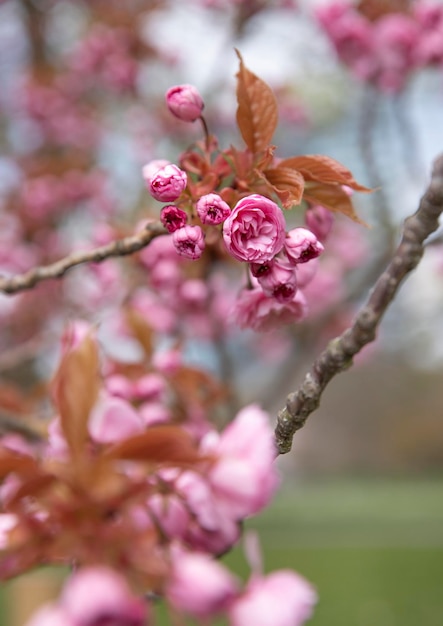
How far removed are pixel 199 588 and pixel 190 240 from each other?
48 centimetres

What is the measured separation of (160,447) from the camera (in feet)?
2.20

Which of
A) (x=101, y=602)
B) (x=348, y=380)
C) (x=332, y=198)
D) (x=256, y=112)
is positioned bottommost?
(x=101, y=602)

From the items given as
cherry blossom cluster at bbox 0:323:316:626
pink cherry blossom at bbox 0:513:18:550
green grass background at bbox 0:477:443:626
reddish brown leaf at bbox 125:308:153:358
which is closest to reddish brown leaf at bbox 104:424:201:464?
cherry blossom cluster at bbox 0:323:316:626

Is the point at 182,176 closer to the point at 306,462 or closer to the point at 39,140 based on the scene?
the point at 39,140

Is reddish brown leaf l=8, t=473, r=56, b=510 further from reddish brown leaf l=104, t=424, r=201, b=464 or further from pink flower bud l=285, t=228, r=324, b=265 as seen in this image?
pink flower bud l=285, t=228, r=324, b=265

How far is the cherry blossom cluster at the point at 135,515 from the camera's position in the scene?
0.57m

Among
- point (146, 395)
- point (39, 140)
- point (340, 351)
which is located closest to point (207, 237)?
point (340, 351)

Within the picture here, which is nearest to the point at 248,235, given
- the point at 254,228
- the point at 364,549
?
the point at 254,228

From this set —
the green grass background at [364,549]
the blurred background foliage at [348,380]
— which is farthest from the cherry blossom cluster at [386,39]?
the green grass background at [364,549]

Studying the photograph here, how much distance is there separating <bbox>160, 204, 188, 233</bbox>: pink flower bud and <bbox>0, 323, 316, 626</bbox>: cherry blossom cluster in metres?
0.23

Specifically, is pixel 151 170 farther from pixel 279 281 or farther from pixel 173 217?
pixel 279 281

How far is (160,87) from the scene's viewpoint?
5.90 meters

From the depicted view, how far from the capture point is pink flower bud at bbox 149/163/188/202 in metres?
0.95

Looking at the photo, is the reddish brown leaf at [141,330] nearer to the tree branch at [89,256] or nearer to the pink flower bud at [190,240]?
the tree branch at [89,256]
